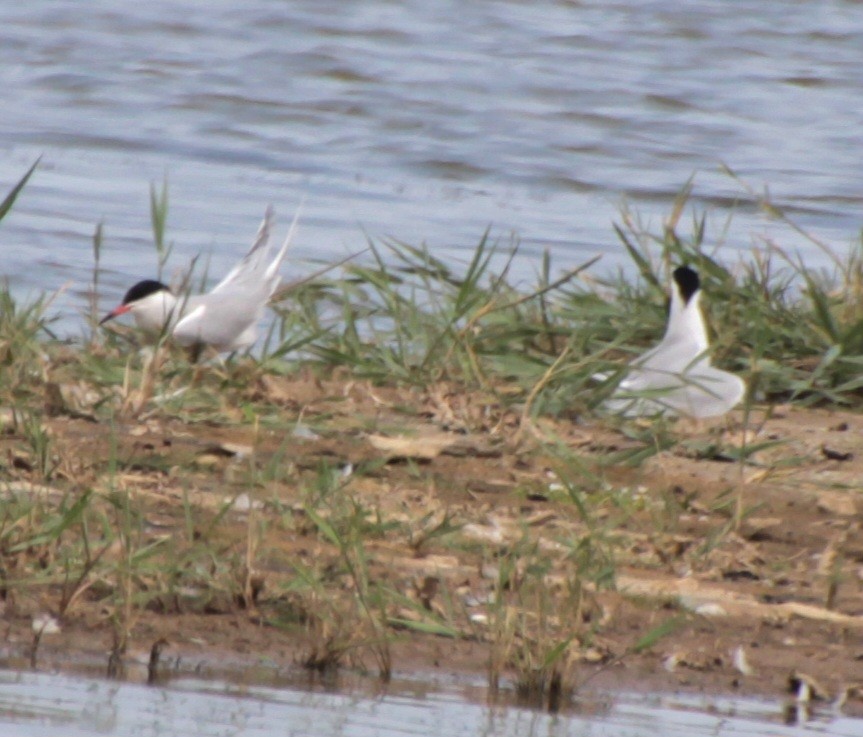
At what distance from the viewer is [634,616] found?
151 inches

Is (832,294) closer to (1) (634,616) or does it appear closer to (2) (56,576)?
(1) (634,616)

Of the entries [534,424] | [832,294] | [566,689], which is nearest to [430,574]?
[566,689]

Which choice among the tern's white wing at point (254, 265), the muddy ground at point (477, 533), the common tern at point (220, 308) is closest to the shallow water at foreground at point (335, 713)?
the muddy ground at point (477, 533)

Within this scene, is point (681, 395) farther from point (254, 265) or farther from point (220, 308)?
point (254, 265)

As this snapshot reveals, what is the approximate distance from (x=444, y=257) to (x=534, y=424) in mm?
3697

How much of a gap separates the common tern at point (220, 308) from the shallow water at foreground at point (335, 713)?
3005 millimetres

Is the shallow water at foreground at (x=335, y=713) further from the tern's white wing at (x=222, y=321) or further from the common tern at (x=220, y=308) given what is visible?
the tern's white wing at (x=222, y=321)

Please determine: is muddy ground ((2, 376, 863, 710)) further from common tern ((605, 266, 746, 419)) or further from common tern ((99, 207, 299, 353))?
common tern ((99, 207, 299, 353))

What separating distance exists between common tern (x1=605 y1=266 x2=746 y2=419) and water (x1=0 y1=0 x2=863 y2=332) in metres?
2.01

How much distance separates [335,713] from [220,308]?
3.66m

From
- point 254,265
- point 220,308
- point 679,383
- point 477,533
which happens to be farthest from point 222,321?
point 477,533

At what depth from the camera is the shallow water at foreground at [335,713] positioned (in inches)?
119

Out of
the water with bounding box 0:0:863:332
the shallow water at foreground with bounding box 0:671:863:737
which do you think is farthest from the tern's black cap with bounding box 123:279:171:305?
the shallow water at foreground with bounding box 0:671:863:737

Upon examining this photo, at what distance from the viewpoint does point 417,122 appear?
1328cm
